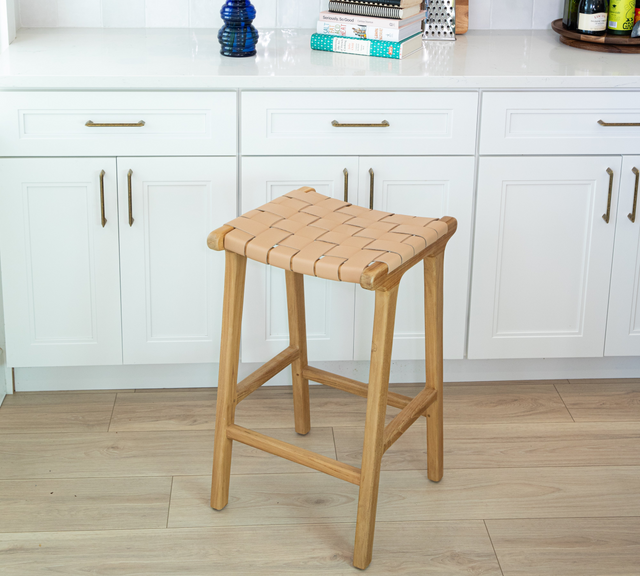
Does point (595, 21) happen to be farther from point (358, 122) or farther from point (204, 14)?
point (204, 14)

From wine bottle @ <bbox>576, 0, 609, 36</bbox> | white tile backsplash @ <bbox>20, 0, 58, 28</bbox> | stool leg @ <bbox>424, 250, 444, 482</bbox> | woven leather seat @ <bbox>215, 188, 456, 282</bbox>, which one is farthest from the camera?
white tile backsplash @ <bbox>20, 0, 58, 28</bbox>

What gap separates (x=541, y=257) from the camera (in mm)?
2266

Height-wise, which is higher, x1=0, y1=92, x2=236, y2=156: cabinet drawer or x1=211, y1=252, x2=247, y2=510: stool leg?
x1=0, y1=92, x2=236, y2=156: cabinet drawer

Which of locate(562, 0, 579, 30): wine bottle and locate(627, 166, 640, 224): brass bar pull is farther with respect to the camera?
locate(562, 0, 579, 30): wine bottle

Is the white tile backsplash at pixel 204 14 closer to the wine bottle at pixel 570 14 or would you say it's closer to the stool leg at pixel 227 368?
the wine bottle at pixel 570 14

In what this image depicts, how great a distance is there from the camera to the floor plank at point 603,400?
231 cm

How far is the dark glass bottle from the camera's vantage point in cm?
243

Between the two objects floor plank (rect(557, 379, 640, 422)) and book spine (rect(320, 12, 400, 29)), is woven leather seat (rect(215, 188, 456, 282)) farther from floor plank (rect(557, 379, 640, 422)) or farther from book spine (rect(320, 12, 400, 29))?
floor plank (rect(557, 379, 640, 422))

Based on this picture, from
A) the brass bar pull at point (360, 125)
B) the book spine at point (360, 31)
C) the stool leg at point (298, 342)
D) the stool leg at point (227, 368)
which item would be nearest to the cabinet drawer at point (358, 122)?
the brass bar pull at point (360, 125)

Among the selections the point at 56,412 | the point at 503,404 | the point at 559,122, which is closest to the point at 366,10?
the point at 559,122

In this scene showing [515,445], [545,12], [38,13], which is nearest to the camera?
[515,445]

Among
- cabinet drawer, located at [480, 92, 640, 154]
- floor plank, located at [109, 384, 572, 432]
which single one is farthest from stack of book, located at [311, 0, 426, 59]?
floor plank, located at [109, 384, 572, 432]

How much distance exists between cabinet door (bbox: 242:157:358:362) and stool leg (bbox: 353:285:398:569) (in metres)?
0.65

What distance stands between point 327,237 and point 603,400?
3.88 ft
